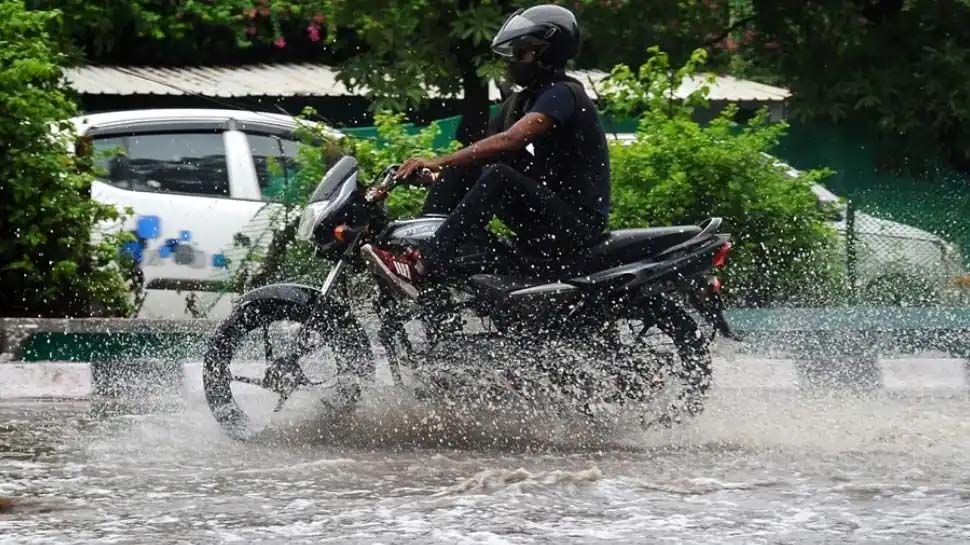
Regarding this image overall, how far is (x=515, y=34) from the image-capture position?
679cm

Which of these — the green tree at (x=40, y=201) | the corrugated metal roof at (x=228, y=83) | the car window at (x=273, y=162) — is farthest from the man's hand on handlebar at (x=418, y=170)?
the corrugated metal roof at (x=228, y=83)

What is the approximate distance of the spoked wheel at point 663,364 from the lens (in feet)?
22.2

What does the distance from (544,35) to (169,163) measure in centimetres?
464

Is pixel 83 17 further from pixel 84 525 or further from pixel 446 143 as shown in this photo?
pixel 84 525

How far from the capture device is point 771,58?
40.1ft

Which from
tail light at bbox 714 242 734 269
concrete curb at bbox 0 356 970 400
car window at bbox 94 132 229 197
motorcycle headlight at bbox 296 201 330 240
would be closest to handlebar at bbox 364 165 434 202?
motorcycle headlight at bbox 296 201 330 240

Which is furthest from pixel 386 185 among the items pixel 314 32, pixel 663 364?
pixel 314 32

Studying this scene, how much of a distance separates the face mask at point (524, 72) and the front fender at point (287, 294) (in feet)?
3.75

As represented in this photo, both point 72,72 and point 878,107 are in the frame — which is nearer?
point 878,107

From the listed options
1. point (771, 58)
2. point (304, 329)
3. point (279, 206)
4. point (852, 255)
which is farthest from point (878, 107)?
point (304, 329)

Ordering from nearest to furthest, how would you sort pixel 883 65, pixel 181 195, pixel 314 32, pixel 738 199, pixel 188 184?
1. pixel 738 199
2. pixel 181 195
3. pixel 188 184
4. pixel 883 65
5. pixel 314 32

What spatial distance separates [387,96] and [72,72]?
4971 millimetres

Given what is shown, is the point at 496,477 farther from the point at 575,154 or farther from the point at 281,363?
the point at 575,154

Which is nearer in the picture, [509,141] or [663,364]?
[509,141]
